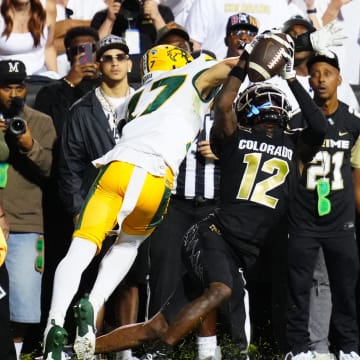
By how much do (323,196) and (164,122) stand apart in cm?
183

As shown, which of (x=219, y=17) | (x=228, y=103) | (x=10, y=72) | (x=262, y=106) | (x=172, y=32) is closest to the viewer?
(x=228, y=103)

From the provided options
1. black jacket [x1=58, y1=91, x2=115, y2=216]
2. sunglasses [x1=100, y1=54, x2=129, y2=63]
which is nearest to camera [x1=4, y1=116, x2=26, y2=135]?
black jacket [x1=58, y1=91, x2=115, y2=216]

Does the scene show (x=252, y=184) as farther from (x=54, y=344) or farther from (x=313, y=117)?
(x=54, y=344)

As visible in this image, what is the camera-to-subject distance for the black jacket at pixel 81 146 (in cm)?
940

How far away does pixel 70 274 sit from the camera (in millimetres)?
7785

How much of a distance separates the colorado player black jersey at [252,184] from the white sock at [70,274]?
1023mm

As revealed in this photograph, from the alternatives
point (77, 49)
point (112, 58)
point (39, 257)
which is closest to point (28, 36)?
point (77, 49)

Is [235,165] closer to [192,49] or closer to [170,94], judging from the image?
[170,94]

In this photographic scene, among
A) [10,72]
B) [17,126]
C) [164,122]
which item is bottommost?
[17,126]

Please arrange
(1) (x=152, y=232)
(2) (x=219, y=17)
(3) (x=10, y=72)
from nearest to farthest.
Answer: (1) (x=152, y=232)
(3) (x=10, y=72)
(2) (x=219, y=17)

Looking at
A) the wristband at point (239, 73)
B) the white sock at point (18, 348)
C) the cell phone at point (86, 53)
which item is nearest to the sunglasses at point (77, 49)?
the cell phone at point (86, 53)

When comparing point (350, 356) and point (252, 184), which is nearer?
point (252, 184)

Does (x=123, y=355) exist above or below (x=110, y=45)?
below

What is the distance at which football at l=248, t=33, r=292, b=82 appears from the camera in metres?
7.77
